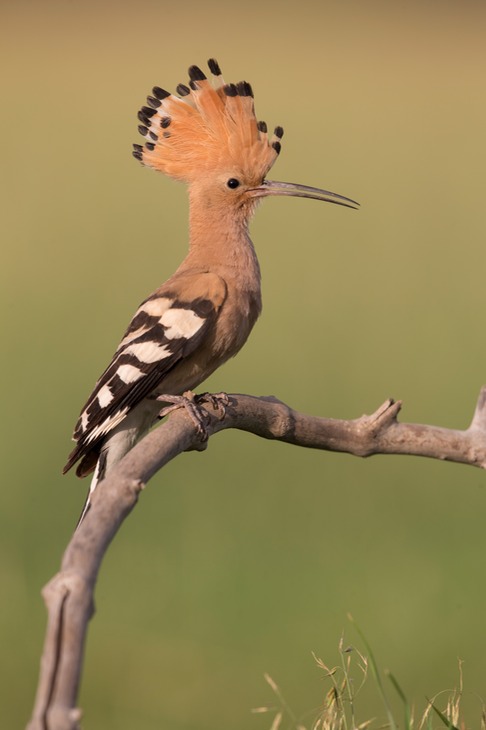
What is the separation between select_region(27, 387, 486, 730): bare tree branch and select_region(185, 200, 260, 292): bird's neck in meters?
0.38

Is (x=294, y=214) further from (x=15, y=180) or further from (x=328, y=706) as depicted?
(x=328, y=706)

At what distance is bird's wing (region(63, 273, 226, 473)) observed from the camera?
60.9 inches

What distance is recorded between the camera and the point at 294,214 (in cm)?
389

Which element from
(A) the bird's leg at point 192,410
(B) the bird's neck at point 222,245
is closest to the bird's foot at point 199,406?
(A) the bird's leg at point 192,410

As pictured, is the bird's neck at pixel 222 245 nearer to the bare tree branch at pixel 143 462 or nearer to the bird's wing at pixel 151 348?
the bird's wing at pixel 151 348

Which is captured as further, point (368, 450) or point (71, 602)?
point (368, 450)

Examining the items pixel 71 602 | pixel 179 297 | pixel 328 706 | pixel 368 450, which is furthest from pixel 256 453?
pixel 71 602

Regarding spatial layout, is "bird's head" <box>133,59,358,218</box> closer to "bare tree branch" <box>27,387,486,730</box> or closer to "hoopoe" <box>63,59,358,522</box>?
"hoopoe" <box>63,59,358,522</box>

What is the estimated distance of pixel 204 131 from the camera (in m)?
1.74

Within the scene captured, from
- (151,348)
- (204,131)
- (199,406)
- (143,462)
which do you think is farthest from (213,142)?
(143,462)

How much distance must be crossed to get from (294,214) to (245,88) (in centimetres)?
220

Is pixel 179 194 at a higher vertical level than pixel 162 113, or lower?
higher

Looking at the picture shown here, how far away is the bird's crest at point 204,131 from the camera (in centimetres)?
170

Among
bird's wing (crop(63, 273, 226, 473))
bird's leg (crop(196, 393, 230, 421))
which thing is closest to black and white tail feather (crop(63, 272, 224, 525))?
bird's wing (crop(63, 273, 226, 473))
